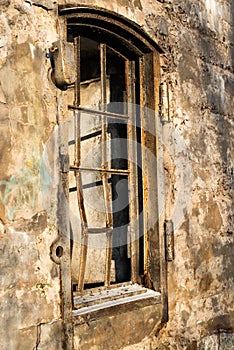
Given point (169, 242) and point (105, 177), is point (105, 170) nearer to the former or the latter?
point (105, 177)

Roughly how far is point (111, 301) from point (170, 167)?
0.94m

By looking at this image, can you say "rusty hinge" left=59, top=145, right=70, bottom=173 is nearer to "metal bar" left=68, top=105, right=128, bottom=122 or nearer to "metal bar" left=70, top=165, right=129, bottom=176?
"metal bar" left=70, top=165, right=129, bottom=176

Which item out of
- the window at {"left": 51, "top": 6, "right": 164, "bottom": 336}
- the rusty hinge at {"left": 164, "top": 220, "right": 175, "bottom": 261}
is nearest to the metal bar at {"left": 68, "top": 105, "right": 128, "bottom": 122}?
the window at {"left": 51, "top": 6, "right": 164, "bottom": 336}

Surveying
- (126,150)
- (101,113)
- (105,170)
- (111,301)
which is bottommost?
(111,301)

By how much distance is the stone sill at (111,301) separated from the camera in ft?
8.18

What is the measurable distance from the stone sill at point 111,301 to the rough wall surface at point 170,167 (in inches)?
6.6

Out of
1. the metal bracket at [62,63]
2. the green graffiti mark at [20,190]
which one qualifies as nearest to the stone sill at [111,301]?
the green graffiti mark at [20,190]

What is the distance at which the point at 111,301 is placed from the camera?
2.71 meters

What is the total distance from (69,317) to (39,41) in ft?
4.46

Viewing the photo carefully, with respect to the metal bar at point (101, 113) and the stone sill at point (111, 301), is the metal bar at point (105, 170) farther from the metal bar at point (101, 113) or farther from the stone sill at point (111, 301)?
the stone sill at point (111, 301)

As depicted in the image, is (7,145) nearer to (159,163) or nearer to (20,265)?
(20,265)

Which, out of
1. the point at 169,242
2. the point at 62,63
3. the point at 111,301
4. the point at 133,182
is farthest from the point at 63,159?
the point at 169,242

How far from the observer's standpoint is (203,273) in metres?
3.28

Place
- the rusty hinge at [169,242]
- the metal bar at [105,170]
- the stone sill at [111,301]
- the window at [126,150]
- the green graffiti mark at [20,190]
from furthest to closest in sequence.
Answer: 1. the rusty hinge at [169,242]
2. the window at [126,150]
3. the metal bar at [105,170]
4. the stone sill at [111,301]
5. the green graffiti mark at [20,190]
